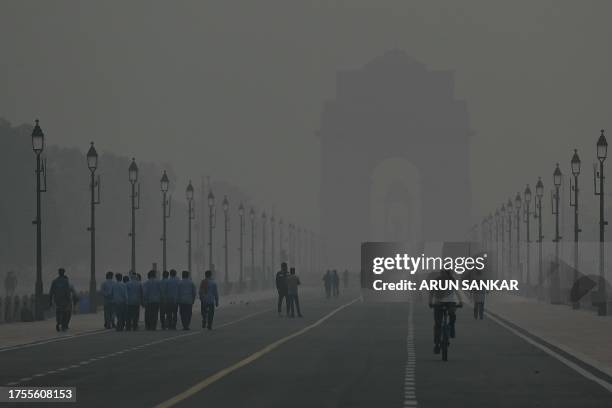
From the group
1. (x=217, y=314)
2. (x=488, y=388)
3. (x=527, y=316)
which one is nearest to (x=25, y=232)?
(x=217, y=314)

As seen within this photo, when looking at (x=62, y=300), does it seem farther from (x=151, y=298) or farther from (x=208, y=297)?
(x=208, y=297)

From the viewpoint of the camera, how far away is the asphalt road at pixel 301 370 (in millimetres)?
22688

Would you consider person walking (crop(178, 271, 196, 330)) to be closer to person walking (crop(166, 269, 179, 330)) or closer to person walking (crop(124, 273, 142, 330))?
person walking (crop(166, 269, 179, 330))

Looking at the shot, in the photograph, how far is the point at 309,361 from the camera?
104 ft

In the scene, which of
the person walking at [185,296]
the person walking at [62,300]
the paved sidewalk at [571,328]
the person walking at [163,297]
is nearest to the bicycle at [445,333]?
the paved sidewalk at [571,328]

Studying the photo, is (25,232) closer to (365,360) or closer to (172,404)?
(365,360)

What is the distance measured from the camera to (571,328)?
152ft

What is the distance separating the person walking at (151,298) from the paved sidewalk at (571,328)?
1037cm

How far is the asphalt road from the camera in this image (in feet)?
74.4

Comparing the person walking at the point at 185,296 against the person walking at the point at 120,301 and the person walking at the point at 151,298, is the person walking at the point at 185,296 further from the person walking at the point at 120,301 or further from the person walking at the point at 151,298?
the person walking at the point at 120,301

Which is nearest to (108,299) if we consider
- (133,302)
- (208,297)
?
(133,302)

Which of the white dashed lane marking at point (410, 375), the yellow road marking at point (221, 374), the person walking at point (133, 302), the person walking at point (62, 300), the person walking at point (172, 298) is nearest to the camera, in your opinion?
the yellow road marking at point (221, 374)

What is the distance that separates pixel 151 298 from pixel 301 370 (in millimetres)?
19103

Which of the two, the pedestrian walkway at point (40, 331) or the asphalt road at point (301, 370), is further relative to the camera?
the pedestrian walkway at point (40, 331)
